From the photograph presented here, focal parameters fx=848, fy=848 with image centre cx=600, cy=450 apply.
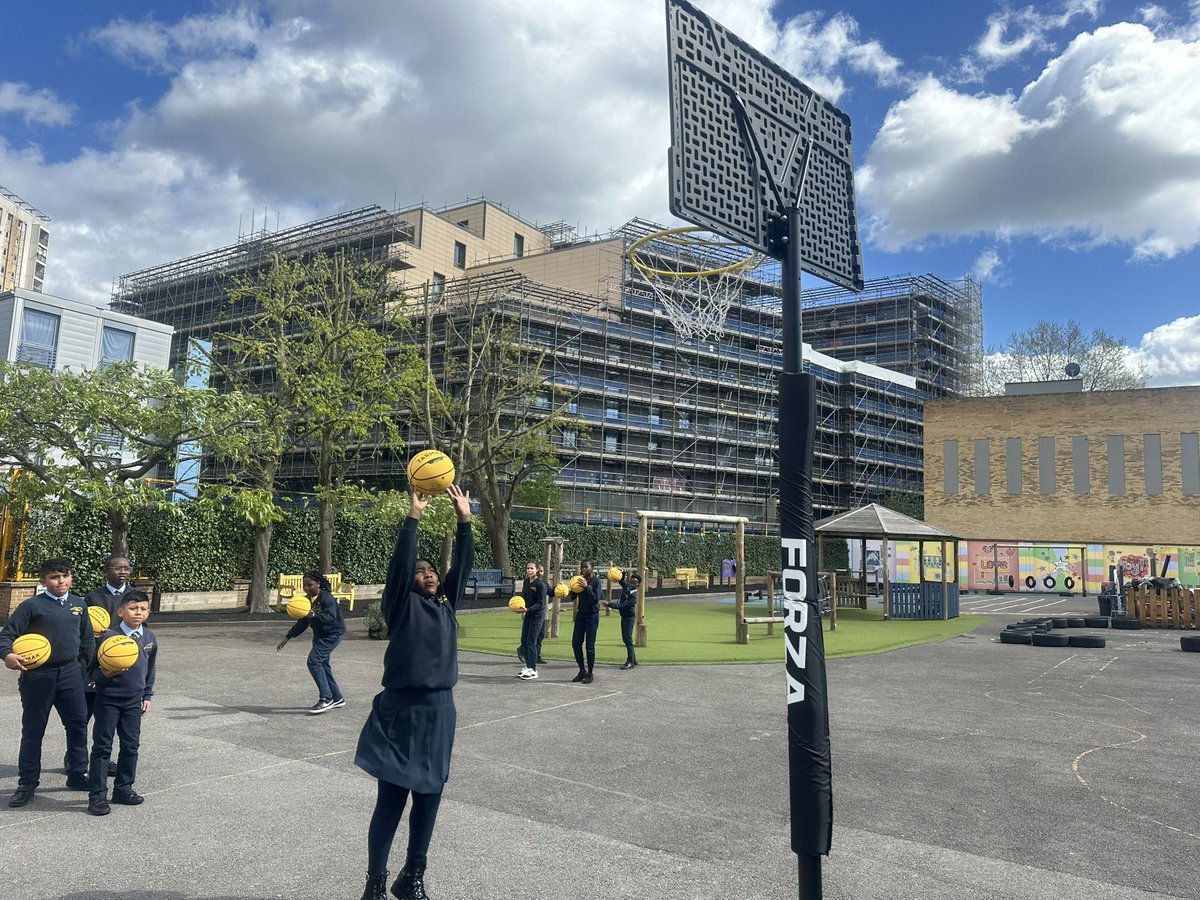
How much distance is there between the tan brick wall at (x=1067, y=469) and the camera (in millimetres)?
42188

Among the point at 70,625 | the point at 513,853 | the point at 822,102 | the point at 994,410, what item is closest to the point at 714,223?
the point at 822,102

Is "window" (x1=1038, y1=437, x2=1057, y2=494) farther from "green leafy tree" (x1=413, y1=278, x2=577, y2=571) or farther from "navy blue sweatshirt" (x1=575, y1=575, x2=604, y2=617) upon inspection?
"navy blue sweatshirt" (x1=575, y1=575, x2=604, y2=617)

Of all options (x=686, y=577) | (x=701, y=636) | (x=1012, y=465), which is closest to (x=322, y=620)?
(x=701, y=636)

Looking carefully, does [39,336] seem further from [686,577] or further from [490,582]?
[686,577]

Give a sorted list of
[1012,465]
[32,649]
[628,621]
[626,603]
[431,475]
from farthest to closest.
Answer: [1012,465] < [626,603] < [628,621] < [32,649] < [431,475]

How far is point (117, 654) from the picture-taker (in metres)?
6.00

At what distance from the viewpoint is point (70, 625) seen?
246 inches

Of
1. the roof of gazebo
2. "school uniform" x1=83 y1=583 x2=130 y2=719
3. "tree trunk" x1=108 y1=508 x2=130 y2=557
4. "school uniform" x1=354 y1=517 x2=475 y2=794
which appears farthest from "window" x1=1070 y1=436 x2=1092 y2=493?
"school uniform" x1=354 y1=517 x2=475 y2=794

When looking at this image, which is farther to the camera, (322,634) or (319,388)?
(319,388)

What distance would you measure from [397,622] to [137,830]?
260cm

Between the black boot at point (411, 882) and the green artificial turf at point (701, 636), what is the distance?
9864 mm

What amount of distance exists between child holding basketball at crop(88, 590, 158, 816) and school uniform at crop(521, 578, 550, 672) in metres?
6.16

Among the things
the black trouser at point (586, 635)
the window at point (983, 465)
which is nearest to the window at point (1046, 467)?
the window at point (983, 465)

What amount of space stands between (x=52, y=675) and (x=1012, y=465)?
46.9 meters
